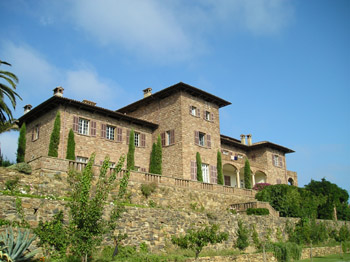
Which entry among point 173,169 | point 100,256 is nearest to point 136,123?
point 173,169

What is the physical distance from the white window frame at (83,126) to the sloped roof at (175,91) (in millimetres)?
8280

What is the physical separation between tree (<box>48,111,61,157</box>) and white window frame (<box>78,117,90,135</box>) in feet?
6.87

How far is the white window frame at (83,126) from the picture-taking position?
29.2 m

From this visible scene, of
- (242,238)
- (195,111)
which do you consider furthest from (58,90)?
(242,238)

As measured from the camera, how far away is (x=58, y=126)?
27.4 metres

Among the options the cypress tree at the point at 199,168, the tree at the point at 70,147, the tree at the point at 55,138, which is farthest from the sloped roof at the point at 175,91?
the tree at the point at 55,138

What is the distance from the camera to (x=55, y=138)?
27.0 m

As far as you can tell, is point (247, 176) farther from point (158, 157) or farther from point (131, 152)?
point (131, 152)

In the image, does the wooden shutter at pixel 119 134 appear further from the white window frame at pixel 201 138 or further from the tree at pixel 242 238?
the tree at pixel 242 238

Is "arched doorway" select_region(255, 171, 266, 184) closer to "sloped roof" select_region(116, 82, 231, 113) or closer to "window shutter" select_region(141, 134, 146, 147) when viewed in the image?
"sloped roof" select_region(116, 82, 231, 113)

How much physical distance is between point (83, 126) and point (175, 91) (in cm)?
974

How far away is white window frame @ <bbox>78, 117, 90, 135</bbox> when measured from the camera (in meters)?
29.2

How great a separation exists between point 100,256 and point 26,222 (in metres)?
3.43

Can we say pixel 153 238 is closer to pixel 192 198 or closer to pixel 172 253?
pixel 172 253
